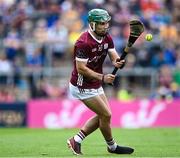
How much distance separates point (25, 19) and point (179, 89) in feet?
24.0

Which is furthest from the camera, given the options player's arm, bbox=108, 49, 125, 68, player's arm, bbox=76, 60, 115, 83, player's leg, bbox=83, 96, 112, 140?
player's leg, bbox=83, 96, 112, 140

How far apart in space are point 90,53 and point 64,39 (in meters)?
14.0

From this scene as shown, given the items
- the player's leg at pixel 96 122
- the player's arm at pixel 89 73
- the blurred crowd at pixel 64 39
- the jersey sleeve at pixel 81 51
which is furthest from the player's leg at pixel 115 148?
the blurred crowd at pixel 64 39

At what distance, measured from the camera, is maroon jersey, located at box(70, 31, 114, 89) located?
41.4 feet

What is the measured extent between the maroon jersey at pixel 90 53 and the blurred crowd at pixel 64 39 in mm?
11862

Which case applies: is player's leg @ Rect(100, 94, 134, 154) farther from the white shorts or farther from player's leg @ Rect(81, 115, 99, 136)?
player's leg @ Rect(81, 115, 99, 136)

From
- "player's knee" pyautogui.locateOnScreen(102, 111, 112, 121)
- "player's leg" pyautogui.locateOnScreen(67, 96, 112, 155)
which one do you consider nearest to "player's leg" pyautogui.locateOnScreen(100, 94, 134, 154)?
"player's leg" pyautogui.locateOnScreen(67, 96, 112, 155)

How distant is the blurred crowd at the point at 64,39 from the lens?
83.6 ft

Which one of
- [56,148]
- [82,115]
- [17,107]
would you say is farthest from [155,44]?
[56,148]

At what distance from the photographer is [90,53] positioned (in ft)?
41.7

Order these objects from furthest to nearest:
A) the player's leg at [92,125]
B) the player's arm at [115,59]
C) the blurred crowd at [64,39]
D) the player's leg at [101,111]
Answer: the blurred crowd at [64,39] → the player's leg at [92,125] → the player's leg at [101,111] → the player's arm at [115,59]

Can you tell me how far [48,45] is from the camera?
85.7ft

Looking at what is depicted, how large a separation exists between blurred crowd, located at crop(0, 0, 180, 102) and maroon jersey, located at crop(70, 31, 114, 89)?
11.9m

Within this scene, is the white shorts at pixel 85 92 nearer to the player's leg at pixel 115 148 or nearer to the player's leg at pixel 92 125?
the player's leg at pixel 115 148
